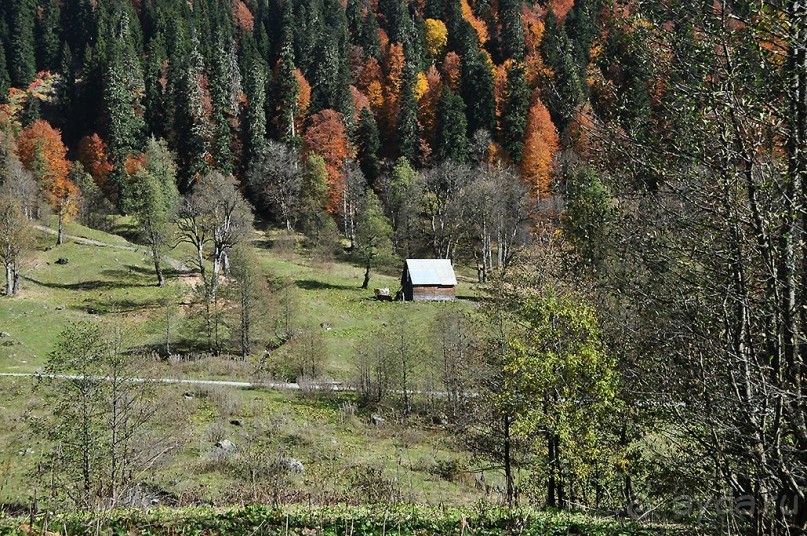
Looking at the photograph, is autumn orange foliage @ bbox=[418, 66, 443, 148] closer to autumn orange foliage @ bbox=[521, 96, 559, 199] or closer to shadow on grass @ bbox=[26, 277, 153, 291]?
autumn orange foliage @ bbox=[521, 96, 559, 199]

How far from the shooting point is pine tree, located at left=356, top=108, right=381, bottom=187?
74188mm

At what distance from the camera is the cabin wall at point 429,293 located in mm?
47531

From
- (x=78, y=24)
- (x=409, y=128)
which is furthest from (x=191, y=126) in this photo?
(x=78, y=24)

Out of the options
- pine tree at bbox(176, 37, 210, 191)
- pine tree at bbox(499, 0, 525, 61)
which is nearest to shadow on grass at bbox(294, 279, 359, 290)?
pine tree at bbox(176, 37, 210, 191)

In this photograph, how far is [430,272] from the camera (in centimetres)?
4803

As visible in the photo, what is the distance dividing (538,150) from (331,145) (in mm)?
25891

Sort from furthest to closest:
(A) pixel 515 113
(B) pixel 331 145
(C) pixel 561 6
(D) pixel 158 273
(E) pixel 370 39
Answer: (C) pixel 561 6, (E) pixel 370 39, (A) pixel 515 113, (B) pixel 331 145, (D) pixel 158 273

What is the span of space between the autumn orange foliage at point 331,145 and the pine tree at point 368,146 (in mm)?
1834

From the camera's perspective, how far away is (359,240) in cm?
4981

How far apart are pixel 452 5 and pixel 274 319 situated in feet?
265

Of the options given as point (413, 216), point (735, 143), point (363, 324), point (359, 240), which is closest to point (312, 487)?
point (735, 143)

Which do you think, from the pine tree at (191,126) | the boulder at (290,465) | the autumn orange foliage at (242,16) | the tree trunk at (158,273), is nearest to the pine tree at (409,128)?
the pine tree at (191,126)

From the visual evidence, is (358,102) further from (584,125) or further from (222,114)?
(584,125)

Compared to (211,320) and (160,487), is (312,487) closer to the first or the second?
(160,487)
